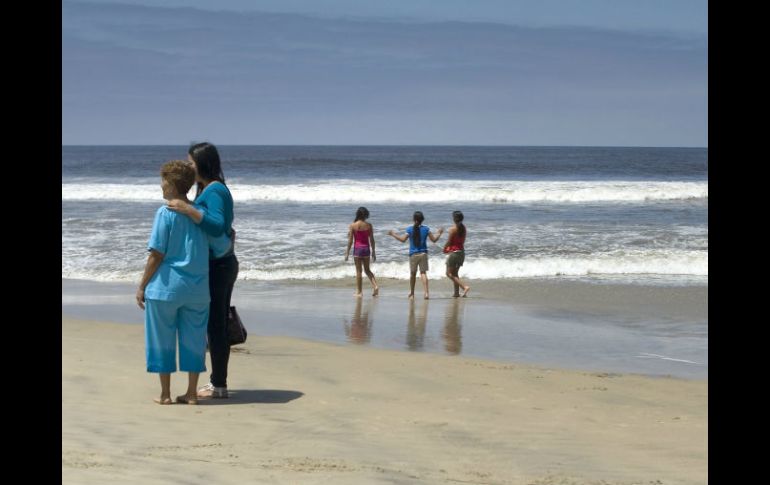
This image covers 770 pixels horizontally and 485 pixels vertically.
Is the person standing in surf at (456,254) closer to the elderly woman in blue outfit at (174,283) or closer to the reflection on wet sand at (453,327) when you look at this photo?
the reflection on wet sand at (453,327)

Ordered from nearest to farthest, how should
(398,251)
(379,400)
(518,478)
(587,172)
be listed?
1. (518,478)
2. (379,400)
3. (398,251)
4. (587,172)

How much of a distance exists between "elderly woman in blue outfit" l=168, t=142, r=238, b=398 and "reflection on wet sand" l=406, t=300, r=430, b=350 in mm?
3403

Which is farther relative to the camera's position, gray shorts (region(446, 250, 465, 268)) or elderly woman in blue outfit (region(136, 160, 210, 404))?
gray shorts (region(446, 250, 465, 268))

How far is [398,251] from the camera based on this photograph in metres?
19.0

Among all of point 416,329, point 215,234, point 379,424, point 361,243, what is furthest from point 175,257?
point 361,243

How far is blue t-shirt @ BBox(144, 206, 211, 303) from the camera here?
616 centimetres

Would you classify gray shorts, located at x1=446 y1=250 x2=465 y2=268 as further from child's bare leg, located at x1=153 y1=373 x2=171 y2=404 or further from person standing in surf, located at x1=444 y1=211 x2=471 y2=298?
child's bare leg, located at x1=153 y1=373 x2=171 y2=404

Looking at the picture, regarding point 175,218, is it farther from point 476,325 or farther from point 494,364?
point 476,325

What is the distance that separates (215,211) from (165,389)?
1.29m

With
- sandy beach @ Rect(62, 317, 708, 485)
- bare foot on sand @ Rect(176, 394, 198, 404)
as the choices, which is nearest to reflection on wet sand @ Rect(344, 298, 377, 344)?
sandy beach @ Rect(62, 317, 708, 485)

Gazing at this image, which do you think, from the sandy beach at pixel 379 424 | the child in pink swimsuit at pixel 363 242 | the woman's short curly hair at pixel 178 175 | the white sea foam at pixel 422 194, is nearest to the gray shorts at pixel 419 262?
the child in pink swimsuit at pixel 363 242

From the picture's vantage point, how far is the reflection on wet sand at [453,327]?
10062 millimetres
